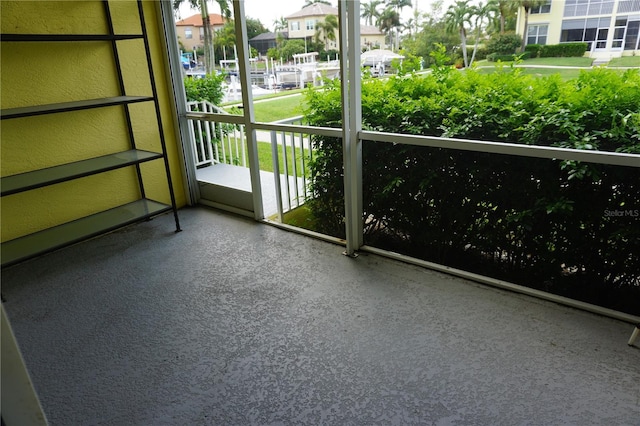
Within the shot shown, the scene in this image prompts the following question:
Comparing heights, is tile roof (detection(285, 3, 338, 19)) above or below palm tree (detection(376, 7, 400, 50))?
above

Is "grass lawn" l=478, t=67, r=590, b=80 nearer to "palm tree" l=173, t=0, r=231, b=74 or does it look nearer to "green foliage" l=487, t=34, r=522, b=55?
"green foliage" l=487, t=34, r=522, b=55

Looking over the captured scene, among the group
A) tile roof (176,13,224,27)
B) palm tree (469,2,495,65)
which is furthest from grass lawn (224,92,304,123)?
palm tree (469,2,495,65)

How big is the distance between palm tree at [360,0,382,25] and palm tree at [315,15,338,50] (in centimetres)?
19

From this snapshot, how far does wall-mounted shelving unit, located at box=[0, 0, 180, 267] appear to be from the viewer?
111 inches

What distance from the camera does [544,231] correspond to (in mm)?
2455

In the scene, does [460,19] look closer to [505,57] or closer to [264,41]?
[505,57]

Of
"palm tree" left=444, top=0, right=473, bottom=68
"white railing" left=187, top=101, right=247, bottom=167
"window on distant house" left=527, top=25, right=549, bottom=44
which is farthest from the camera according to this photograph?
"white railing" left=187, top=101, right=247, bottom=167

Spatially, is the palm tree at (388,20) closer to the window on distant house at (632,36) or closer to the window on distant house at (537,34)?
the window on distant house at (537,34)

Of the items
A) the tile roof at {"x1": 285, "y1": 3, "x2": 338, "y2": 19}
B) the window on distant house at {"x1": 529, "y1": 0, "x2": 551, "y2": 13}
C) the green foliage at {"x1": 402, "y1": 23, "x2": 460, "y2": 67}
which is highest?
the tile roof at {"x1": 285, "y1": 3, "x2": 338, "y2": 19}

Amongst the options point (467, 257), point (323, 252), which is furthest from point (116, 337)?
point (467, 257)

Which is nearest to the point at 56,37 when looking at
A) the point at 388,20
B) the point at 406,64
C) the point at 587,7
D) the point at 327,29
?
the point at 327,29

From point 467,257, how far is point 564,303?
64 centimetres

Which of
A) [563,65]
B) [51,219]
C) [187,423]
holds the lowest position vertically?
[187,423]

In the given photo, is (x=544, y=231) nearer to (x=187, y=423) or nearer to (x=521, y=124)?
(x=521, y=124)
